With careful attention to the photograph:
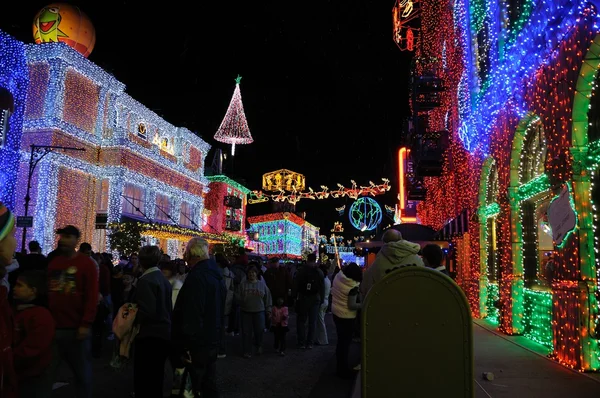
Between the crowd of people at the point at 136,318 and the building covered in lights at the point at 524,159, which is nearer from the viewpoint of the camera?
the crowd of people at the point at 136,318

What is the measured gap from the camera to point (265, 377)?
7.77m

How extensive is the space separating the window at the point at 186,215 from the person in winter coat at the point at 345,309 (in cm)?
2965

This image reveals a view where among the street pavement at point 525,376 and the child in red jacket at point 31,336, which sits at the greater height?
the child in red jacket at point 31,336

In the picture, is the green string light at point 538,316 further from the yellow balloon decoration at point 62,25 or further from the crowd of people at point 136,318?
the yellow balloon decoration at point 62,25

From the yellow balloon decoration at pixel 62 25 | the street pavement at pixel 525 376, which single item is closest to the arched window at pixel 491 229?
the street pavement at pixel 525 376

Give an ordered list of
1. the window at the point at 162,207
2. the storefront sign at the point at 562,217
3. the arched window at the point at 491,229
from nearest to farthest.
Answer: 1. the storefront sign at the point at 562,217
2. the arched window at the point at 491,229
3. the window at the point at 162,207

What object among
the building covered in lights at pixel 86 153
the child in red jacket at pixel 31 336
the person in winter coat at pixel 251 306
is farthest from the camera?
the building covered in lights at pixel 86 153

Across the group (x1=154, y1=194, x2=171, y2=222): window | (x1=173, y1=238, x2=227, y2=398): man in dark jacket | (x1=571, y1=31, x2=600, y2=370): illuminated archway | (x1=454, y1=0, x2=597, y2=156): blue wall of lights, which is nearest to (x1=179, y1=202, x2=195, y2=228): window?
(x1=154, y1=194, x2=171, y2=222): window

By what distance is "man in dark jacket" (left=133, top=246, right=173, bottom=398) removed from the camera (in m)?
5.15

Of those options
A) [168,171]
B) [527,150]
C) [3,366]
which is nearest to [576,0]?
[527,150]

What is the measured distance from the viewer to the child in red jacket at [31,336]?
12.7ft

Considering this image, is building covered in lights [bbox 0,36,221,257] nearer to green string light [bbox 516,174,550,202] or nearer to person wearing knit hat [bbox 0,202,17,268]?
green string light [bbox 516,174,550,202]

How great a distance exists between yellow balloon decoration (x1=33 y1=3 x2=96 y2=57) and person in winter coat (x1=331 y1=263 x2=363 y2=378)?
22.8 metres

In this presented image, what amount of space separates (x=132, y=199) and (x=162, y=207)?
4.52 meters
